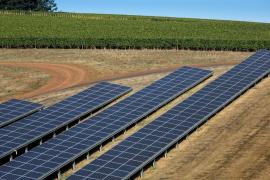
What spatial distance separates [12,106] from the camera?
4822 centimetres

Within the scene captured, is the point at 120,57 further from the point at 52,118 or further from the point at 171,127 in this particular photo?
the point at 171,127

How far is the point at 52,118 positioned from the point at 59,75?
24.9 metres

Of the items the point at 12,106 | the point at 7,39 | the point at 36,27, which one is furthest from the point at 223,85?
the point at 36,27

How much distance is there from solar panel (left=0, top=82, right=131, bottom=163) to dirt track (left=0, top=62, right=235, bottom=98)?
34.0ft

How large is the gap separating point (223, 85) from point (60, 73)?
26077 mm

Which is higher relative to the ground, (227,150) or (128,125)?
(128,125)

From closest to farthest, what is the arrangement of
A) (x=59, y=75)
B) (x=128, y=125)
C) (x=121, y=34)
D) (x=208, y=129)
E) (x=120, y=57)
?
1. (x=128, y=125)
2. (x=208, y=129)
3. (x=59, y=75)
4. (x=120, y=57)
5. (x=121, y=34)

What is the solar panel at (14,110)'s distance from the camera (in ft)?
147

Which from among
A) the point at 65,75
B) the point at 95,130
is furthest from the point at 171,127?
the point at 65,75

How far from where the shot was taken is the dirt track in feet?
205

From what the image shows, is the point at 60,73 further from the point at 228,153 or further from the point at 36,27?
the point at 36,27

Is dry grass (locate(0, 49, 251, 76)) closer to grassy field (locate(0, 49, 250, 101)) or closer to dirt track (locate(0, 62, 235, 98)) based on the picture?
grassy field (locate(0, 49, 250, 101))

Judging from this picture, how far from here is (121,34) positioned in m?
108

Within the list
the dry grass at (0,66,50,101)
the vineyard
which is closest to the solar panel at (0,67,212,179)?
the dry grass at (0,66,50,101)
